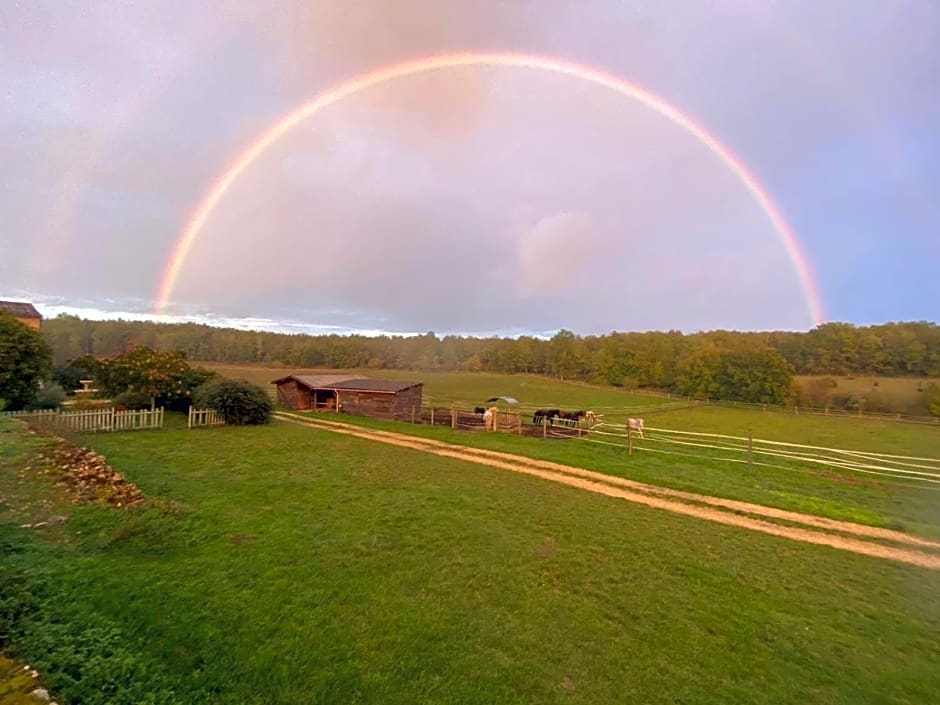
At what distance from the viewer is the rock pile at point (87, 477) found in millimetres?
8312

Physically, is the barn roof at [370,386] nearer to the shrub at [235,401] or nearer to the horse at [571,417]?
the shrub at [235,401]

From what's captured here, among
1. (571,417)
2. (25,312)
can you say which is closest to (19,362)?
(25,312)

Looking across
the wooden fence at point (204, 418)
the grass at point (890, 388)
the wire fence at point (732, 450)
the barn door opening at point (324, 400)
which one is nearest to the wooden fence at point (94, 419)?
the wooden fence at point (204, 418)

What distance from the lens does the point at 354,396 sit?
3134 centimetres

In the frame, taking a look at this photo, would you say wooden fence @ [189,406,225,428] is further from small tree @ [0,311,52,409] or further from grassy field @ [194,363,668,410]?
grassy field @ [194,363,668,410]

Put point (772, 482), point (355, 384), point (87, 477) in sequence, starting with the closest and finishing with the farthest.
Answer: point (87, 477)
point (772, 482)
point (355, 384)

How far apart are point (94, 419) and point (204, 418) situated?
4170 mm

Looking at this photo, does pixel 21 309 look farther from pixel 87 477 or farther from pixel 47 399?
pixel 87 477

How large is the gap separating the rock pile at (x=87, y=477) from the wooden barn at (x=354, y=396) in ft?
64.5

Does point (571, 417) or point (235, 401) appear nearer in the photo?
point (235, 401)

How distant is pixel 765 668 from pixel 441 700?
135 inches

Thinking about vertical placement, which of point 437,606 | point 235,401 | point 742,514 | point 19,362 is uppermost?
point 19,362

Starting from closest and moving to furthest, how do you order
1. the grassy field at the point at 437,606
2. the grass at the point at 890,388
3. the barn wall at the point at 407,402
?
the grassy field at the point at 437,606 < the barn wall at the point at 407,402 < the grass at the point at 890,388

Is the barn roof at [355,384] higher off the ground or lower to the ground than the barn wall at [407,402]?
higher
